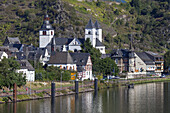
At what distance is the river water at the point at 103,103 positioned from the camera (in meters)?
96.7

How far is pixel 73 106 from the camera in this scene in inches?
3974

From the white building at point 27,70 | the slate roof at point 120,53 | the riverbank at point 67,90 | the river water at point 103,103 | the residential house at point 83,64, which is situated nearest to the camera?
the river water at point 103,103

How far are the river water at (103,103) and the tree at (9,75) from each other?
19.5ft

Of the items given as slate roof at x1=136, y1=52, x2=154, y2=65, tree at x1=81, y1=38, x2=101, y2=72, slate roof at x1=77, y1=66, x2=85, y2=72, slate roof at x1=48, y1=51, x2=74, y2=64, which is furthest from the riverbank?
slate roof at x1=136, y1=52, x2=154, y2=65

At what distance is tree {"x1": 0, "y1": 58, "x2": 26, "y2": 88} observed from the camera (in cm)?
10525

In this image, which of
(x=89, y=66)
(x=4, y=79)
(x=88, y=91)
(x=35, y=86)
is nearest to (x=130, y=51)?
(x=89, y=66)

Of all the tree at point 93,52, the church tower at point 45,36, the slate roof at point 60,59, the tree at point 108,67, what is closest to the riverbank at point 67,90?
the tree at point 108,67

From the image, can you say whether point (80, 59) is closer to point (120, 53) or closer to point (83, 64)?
point (83, 64)

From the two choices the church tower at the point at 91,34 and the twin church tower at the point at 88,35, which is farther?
the twin church tower at the point at 88,35

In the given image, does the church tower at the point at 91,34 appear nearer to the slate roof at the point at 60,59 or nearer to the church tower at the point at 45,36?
the church tower at the point at 45,36

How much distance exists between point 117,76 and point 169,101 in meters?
46.8

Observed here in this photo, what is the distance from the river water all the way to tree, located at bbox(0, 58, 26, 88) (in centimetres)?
595

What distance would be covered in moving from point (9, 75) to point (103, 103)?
1951cm

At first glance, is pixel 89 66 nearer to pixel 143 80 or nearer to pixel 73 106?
pixel 143 80
